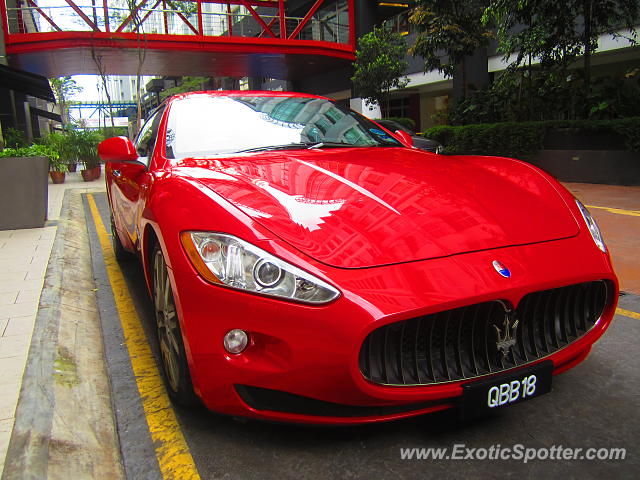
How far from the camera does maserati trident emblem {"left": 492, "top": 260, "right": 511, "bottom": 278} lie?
1945mm

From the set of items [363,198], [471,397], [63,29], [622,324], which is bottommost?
[622,324]

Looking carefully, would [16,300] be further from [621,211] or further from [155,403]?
[621,211]

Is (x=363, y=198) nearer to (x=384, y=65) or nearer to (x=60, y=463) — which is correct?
(x=60, y=463)

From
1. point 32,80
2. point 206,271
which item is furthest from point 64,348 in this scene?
point 32,80

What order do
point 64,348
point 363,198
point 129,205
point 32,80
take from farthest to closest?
point 32,80, point 129,205, point 64,348, point 363,198

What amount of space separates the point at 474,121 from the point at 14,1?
68.4ft

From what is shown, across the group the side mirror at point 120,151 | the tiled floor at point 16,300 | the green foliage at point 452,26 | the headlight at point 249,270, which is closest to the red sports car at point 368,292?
the headlight at point 249,270

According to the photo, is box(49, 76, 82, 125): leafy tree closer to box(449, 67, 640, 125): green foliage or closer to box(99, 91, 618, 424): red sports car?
box(449, 67, 640, 125): green foliage

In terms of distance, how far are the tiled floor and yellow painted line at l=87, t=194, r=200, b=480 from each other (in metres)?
0.55

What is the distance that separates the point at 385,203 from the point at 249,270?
0.65 m

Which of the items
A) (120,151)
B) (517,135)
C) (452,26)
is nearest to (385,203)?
(120,151)

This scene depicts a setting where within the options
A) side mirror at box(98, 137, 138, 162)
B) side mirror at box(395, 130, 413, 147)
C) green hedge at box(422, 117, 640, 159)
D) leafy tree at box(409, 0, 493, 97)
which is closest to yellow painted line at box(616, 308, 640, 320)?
side mirror at box(395, 130, 413, 147)

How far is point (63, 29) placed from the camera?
73.8 feet

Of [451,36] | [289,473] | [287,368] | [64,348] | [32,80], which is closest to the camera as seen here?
[287,368]
